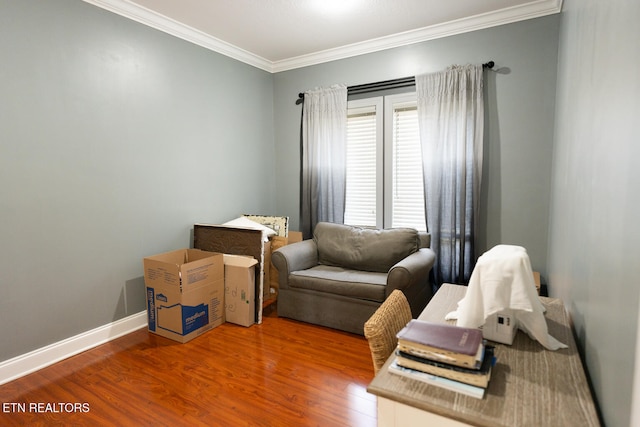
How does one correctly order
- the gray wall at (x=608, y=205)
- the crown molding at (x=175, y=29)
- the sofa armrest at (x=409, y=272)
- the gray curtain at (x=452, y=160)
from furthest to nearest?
1. the gray curtain at (x=452, y=160)
2. the crown molding at (x=175, y=29)
3. the sofa armrest at (x=409, y=272)
4. the gray wall at (x=608, y=205)

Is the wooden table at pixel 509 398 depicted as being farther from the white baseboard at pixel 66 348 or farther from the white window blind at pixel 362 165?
the white window blind at pixel 362 165

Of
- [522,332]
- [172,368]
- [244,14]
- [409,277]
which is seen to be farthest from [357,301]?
[244,14]

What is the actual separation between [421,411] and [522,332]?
27.3 inches

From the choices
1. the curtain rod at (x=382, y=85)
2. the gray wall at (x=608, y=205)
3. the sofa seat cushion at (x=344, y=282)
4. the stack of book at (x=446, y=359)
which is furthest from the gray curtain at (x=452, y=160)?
the stack of book at (x=446, y=359)

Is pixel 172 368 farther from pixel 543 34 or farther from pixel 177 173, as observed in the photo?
pixel 543 34

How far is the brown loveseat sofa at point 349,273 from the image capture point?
2.96 m

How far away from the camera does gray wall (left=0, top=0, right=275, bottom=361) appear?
239cm

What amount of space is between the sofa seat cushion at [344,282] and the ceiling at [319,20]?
235 centimetres

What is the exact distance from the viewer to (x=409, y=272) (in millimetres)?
2795

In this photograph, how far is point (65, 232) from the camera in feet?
8.71

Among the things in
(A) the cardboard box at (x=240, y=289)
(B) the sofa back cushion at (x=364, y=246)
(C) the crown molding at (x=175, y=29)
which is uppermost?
(C) the crown molding at (x=175, y=29)

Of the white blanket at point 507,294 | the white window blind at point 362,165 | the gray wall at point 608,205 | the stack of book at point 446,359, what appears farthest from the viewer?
the white window blind at point 362,165

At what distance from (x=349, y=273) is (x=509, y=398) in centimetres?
235
